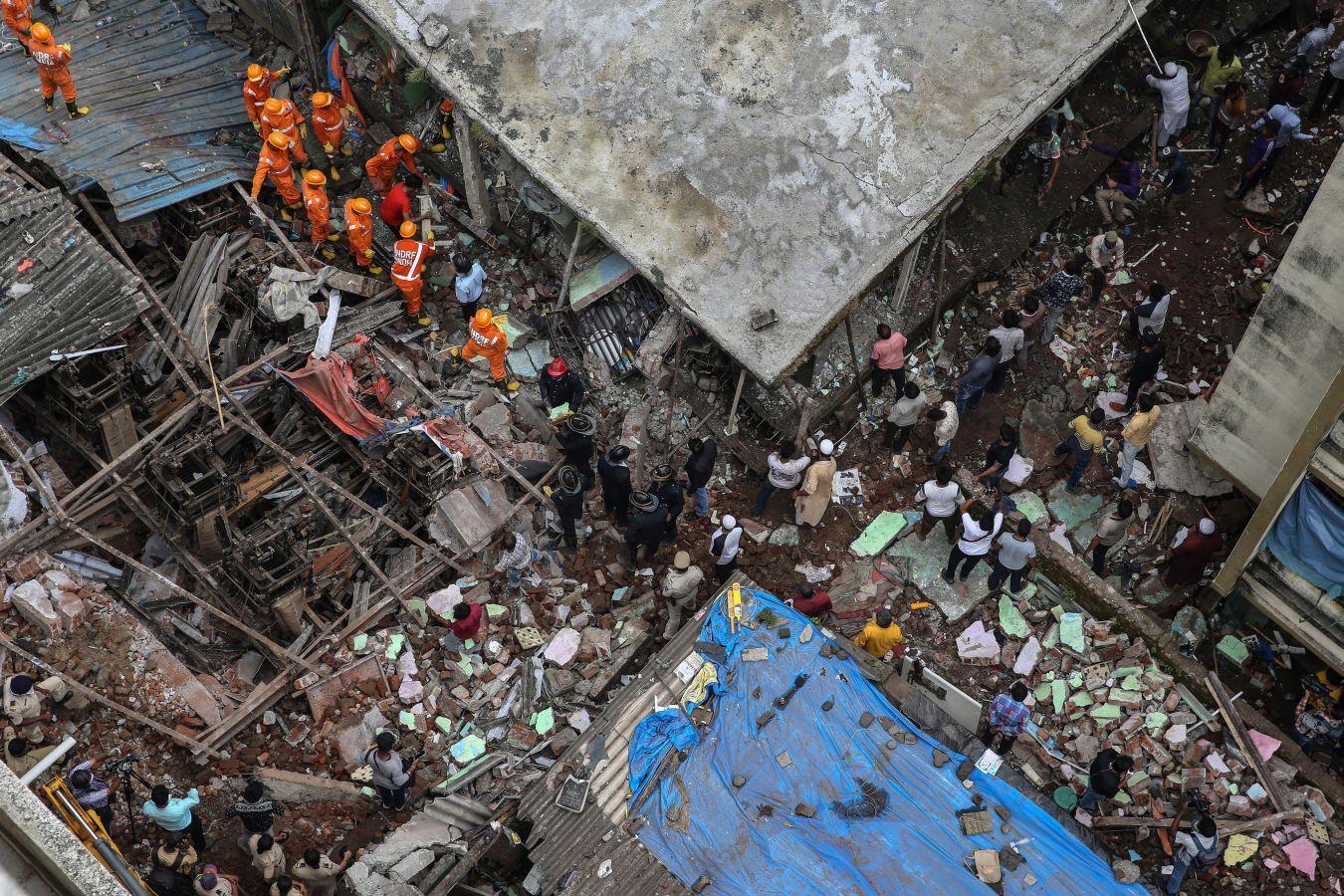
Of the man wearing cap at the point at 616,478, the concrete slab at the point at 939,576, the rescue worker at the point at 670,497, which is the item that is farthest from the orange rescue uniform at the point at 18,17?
the concrete slab at the point at 939,576

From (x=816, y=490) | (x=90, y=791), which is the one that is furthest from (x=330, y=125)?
(x=90, y=791)

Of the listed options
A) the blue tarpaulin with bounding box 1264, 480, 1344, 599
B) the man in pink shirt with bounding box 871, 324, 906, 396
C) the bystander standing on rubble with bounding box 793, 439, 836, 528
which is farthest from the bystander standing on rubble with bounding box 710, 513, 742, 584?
the blue tarpaulin with bounding box 1264, 480, 1344, 599

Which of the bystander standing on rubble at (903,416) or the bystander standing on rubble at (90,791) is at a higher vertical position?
the bystander standing on rubble at (90,791)

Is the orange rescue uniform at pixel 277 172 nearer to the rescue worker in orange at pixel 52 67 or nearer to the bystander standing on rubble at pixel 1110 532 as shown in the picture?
the rescue worker in orange at pixel 52 67

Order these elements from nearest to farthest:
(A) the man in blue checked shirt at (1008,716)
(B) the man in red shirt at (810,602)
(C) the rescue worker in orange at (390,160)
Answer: (A) the man in blue checked shirt at (1008,716) < (B) the man in red shirt at (810,602) < (C) the rescue worker in orange at (390,160)

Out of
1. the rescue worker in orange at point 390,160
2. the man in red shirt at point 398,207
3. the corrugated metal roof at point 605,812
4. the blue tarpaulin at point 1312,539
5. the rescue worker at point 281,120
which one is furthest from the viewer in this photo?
the rescue worker in orange at point 390,160

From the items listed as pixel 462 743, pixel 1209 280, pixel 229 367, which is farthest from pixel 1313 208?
pixel 229 367

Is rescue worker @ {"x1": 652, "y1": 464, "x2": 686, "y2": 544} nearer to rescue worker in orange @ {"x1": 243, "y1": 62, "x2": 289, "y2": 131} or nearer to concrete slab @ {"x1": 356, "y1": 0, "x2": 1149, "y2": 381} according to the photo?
concrete slab @ {"x1": 356, "y1": 0, "x2": 1149, "y2": 381}
